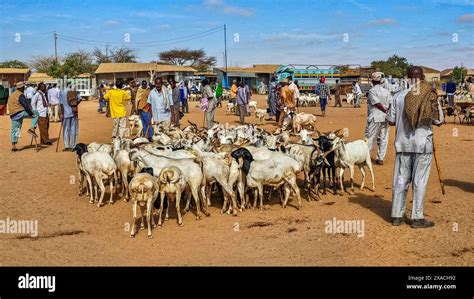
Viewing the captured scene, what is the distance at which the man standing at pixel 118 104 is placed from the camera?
13.7m

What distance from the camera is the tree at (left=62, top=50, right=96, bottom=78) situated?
49.8 meters

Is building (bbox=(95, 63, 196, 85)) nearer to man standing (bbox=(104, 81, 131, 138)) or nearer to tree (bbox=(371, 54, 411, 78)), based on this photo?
tree (bbox=(371, 54, 411, 78))

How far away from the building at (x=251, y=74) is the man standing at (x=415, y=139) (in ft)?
124

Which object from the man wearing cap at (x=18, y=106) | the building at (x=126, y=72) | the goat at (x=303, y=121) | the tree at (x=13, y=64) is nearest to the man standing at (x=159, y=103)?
the man wearing cap at (x=18, y=106)

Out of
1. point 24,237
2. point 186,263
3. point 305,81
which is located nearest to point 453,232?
point 186,263

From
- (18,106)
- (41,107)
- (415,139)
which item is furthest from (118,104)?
(415,139)

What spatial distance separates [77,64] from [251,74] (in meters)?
19.3

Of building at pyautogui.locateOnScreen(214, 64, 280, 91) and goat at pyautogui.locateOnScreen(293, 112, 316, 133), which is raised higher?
building at pyautogui.locateOnScreen(214, 64, 280, 91)

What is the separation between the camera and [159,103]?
493 inches

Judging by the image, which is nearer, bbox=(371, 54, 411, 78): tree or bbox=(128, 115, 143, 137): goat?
bbox=(128, 115, 143, 137): goat

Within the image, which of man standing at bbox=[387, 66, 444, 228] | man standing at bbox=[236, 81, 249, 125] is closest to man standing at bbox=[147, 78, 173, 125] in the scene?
man standing at bbox=[387, 66, 444, 228]

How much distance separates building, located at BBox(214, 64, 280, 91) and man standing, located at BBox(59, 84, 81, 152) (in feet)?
102

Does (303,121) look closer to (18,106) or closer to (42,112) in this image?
(42,112)
